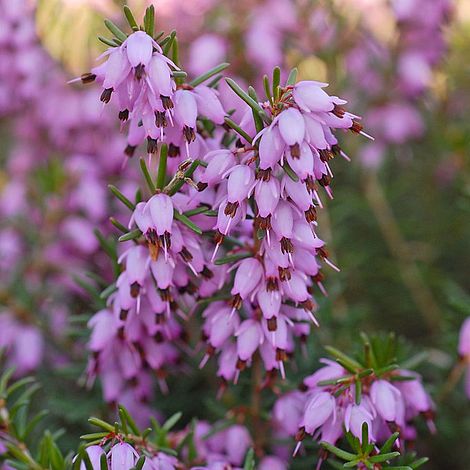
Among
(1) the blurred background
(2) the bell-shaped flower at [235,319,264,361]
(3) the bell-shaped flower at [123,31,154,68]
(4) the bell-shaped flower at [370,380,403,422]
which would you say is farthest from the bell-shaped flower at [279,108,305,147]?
(1) the blurred background

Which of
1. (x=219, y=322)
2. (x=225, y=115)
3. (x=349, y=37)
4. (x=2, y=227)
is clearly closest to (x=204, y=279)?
(x=219, y=322)

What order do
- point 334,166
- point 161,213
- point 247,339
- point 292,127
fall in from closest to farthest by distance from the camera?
1. point 292,127
2. point 161,213
3. point 247,339
4. point 334,166

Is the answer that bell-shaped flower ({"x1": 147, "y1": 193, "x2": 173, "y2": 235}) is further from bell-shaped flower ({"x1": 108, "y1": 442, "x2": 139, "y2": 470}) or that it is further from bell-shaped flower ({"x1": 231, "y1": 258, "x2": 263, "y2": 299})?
bell-shaped flower ({"x1": 108, "y1": 442, "x2": 139, "y2": 470})

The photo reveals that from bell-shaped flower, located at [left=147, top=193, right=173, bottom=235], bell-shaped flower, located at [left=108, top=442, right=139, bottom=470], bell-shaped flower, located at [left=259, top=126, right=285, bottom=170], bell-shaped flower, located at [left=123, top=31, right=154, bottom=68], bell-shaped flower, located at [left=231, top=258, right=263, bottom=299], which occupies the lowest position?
bell-shaped flower, located at [left=108, top=442, right=139, bottom=470]

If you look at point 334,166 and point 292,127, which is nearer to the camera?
point 292,127

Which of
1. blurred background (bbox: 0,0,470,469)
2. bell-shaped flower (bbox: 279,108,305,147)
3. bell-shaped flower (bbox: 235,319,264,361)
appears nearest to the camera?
bell-shaped flower (bbox: 279,108,305,147)

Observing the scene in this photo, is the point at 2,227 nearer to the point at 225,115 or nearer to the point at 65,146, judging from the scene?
the point at 65,146

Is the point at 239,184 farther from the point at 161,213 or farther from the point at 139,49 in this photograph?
the point at 139,49

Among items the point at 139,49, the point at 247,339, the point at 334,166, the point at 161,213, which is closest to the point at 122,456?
the point at 247,339

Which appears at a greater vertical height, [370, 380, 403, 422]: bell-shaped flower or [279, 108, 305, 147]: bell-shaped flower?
[279, 108, 305, 147]: bell-shaped flower

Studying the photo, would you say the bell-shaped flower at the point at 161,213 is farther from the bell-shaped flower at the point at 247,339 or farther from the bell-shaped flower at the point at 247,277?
the bell-shaped flower at the point at 247,339
